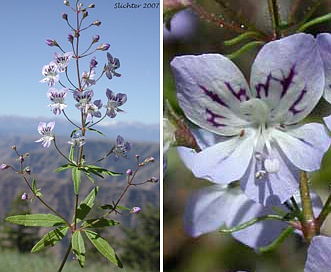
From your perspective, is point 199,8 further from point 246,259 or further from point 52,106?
point 52,106

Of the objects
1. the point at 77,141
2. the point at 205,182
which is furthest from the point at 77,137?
the point at 205,182

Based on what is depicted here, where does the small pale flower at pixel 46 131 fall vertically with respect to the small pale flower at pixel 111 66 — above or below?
below

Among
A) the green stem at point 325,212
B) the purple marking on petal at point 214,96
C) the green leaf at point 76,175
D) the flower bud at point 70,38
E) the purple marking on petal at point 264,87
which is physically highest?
the flower bud at point 70,38

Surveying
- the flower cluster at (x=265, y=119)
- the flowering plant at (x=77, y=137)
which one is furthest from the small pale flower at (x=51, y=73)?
the flower cluster at (x=265, y=119)

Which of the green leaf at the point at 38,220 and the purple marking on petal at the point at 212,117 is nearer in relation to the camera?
the purple marking on petal at the point at 212,117

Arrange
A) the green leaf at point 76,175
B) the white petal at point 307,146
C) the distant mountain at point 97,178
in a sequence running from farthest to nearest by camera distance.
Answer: the distant mountain at point 97,178 → the green leaf at point 76,175 → the white petal at point 307,146

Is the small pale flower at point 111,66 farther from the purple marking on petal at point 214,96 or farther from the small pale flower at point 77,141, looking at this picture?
the purple marking on petal at point 214,96

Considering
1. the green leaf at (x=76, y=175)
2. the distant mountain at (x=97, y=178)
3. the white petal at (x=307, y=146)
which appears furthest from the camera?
the distant mountain at (x=97, y=178)

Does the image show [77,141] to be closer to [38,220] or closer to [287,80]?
[38,220]
